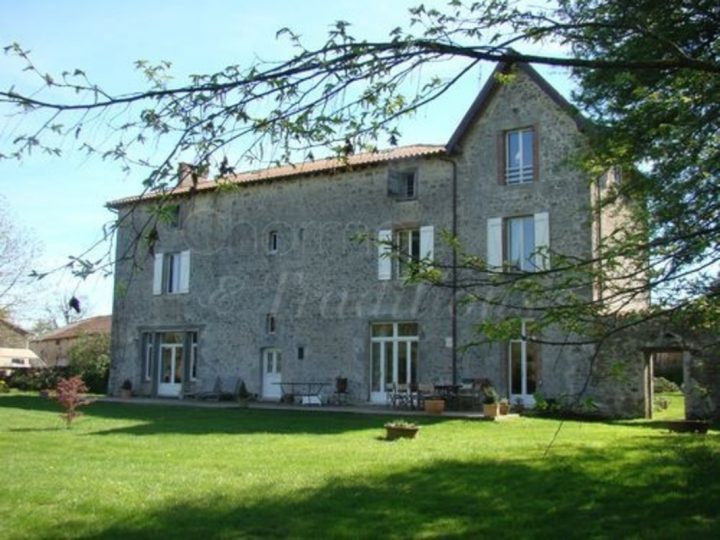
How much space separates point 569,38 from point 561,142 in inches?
569

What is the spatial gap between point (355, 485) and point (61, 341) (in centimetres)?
4442

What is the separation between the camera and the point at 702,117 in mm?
7055

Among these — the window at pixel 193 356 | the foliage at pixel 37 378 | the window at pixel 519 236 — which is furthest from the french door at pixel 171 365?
the window at pixel 519 236

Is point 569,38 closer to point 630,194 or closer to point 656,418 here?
point 630,194

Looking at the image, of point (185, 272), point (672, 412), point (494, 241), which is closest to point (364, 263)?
point (494, 241)

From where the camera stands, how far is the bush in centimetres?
3266

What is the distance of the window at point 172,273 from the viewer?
27.0 m

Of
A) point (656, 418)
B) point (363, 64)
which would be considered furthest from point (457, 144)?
point (363, 64)

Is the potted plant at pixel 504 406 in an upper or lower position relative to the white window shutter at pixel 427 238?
lower

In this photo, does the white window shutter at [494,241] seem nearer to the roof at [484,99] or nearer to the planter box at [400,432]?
the roof at [484,99]

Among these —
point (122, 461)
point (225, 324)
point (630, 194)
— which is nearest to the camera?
point (630, 194)

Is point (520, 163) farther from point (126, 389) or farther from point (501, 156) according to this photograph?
point (126, 389)

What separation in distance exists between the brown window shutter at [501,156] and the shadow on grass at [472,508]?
1213cm

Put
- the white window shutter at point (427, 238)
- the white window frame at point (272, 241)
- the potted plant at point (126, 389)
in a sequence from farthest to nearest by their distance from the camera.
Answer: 1. the potted plant at point (126, 389)
2. the white window frame at point (272, 241)
3. the white window shutter at point (427, 238)
